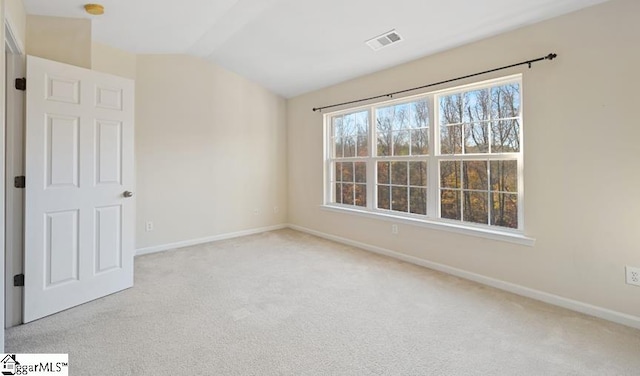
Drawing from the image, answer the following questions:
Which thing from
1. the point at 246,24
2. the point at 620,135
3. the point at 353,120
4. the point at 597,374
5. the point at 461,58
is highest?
the point at 246,24

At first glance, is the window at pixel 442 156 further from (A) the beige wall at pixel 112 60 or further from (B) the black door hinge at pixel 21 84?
(B) the black door hinge at pixel 21 84

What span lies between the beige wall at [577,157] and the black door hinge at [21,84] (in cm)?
375

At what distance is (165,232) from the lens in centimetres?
422

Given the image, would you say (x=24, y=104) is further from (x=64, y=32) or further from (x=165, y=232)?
(x=165, y=232)

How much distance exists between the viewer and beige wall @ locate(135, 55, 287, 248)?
4055 millimetres

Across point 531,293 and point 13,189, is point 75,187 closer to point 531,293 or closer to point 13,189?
point 13,189

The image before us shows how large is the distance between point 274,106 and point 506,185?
3906 mm

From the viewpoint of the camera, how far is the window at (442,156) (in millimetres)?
2910


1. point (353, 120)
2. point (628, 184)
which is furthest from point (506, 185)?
point (353, 120)

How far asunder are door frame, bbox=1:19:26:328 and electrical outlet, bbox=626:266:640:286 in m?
4.49

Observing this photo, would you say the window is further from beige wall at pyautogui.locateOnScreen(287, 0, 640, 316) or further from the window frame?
beige wall at pyautogui.locateOnScreen(287, 0, 640, 316)

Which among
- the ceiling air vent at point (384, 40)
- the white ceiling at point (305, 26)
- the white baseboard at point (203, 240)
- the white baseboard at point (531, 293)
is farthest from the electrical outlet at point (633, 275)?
the white baseboard at point (203, 240)

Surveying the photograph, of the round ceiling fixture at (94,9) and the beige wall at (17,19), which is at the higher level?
the round ceiling fixture at (94,9)

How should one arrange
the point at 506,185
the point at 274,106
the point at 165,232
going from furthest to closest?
the point at 274,106 → the point at 165,232 → the point at 506,185
